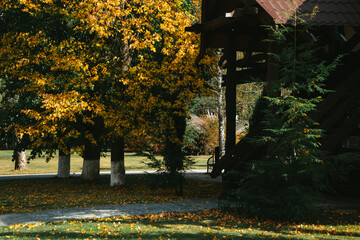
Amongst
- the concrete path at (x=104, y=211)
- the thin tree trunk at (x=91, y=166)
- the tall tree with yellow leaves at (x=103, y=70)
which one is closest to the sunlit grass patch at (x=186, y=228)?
the concrete path at (x=104, y=211)

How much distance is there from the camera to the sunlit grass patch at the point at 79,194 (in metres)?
12.4

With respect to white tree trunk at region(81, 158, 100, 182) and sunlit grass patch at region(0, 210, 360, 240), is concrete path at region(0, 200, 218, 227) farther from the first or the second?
white tree trunk at region(81, 158, 100, 182)

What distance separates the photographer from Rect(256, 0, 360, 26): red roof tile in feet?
30.8

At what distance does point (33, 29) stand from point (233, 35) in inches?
304

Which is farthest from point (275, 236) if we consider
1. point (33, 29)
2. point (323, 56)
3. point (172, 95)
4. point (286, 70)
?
point (33, 29)

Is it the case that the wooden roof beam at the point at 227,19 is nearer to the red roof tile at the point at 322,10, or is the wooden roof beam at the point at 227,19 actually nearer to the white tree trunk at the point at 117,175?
the red roof tile at the point at 322,10

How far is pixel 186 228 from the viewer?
8.23 metres

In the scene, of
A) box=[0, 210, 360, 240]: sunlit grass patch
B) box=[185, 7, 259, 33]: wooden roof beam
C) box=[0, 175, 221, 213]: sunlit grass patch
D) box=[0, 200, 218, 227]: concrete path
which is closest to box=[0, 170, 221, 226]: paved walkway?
box=[0, 200, 218, 227]: concrete path

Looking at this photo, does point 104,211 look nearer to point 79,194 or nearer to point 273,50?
point 79,194

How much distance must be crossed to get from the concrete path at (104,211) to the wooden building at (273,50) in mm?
1133

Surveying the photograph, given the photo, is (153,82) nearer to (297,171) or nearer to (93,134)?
(93,134)

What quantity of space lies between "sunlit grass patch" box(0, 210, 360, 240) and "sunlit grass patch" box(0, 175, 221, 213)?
298 centimetres

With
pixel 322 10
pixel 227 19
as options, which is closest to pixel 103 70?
pixel 227 19

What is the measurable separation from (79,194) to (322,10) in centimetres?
972
